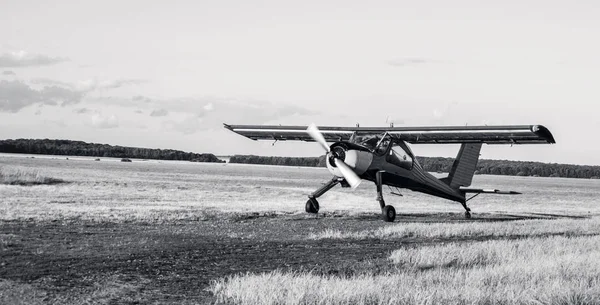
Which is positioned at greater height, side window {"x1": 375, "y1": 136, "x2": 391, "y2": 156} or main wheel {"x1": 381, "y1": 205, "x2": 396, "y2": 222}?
side window {"x1": 375, "y1": 136, "x2": 391, "y2": 156}

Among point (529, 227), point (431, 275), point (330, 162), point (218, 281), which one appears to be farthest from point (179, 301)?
point (529, 227)

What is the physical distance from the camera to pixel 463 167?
25125mm

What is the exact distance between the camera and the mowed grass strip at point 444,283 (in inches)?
323

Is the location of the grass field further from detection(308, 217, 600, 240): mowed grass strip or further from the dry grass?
the dry grass

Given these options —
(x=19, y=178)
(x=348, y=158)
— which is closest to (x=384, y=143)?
(x=348, y=158)

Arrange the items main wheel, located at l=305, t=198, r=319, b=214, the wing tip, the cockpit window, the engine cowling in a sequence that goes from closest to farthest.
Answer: the wing tip → the engine cowling → the cockpit window → main wheel, located at l=305, t=198, r=319, b=214

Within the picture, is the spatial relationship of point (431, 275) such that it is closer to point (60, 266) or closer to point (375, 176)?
point (60, 266)

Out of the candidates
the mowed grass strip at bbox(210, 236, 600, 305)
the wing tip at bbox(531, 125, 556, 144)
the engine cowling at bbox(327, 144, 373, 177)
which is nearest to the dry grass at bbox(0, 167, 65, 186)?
the engine cowling at bbox(327, 144, 373, 177)

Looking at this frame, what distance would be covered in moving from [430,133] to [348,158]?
3.35 metres

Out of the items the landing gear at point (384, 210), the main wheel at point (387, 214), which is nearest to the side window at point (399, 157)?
the landing gear at point (384, 210)

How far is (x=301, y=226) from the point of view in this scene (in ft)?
59.6

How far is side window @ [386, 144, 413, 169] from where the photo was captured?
21281 millimetres

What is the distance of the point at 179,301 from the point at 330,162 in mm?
12060

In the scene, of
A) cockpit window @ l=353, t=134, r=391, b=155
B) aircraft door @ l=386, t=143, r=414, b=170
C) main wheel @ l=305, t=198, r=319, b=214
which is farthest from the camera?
main wheel @ l=305, t=198, r=319, b=214
